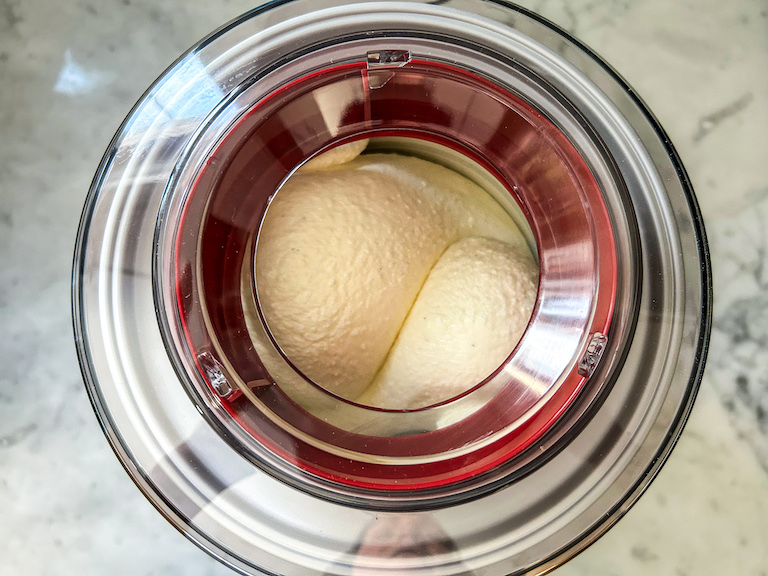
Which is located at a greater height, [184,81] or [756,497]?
[184,81]

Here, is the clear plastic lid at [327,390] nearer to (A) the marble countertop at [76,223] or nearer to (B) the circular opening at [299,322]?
(B) the circular opening at [299,322]

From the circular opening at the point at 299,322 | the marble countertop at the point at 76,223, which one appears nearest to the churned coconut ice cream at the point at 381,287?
the circular opening at the point at 299,322

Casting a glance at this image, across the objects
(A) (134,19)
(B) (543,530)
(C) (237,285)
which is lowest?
(B) (543,530)

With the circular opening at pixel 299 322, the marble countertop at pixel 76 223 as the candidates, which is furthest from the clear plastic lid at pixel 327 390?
the marble countertop at pixel 76 223

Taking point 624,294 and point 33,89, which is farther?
point 33,89

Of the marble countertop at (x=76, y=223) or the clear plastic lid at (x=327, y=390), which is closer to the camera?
the clear plastic lid at (x=327, y=390)

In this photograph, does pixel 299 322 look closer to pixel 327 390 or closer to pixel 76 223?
pixel 327 390

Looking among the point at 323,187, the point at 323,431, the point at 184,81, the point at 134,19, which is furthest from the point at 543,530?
the point at 134,19

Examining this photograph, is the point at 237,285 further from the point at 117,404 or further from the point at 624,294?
the point at 624,294
